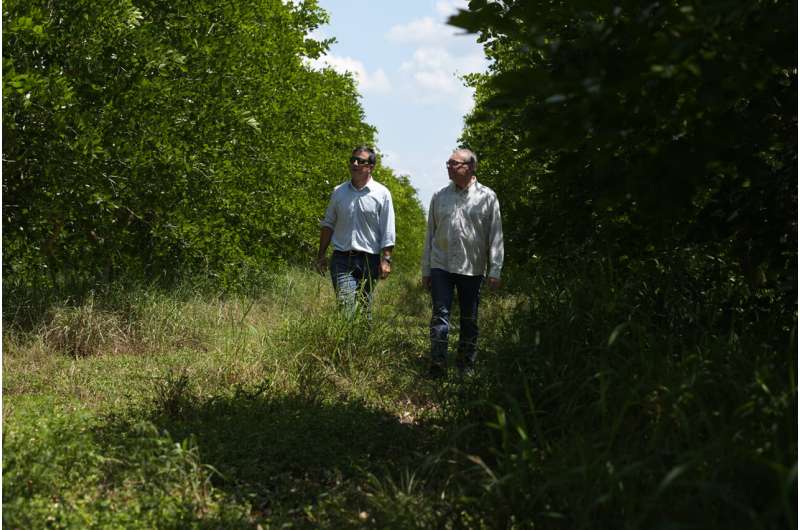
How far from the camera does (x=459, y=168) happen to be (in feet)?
20.1

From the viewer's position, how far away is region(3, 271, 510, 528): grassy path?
3.59 meters

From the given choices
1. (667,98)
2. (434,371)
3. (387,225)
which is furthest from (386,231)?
(667,98)

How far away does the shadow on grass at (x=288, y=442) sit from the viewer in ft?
13.0

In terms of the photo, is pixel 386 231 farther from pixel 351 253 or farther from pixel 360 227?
pixel 351 253

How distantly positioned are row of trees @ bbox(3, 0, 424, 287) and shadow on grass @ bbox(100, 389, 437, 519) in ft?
8.93

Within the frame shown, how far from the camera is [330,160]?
17859mm

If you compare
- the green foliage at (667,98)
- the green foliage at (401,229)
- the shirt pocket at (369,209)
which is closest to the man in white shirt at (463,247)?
the shirt pocket at (369,209)

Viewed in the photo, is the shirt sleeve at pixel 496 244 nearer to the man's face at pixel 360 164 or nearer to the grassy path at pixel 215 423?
the grassy path at pixel 215 423

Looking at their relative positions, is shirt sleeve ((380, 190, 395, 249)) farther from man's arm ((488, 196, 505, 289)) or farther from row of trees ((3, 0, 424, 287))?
row of trees ((3, 0, 424, 287))

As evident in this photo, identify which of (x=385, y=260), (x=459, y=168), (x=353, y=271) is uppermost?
(x=459, y=168)

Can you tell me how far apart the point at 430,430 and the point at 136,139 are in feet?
14.9

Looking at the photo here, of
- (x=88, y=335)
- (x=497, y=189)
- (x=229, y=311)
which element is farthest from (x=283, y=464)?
(x=497, y=189)

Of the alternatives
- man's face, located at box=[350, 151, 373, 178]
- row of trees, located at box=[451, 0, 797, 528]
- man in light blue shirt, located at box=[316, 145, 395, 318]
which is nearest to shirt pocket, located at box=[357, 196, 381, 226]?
man in light blue shirt, located at box=[316, 145, 395, 318]

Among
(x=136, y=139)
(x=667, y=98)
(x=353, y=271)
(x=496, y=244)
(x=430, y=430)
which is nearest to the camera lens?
(x=667, y=98)
